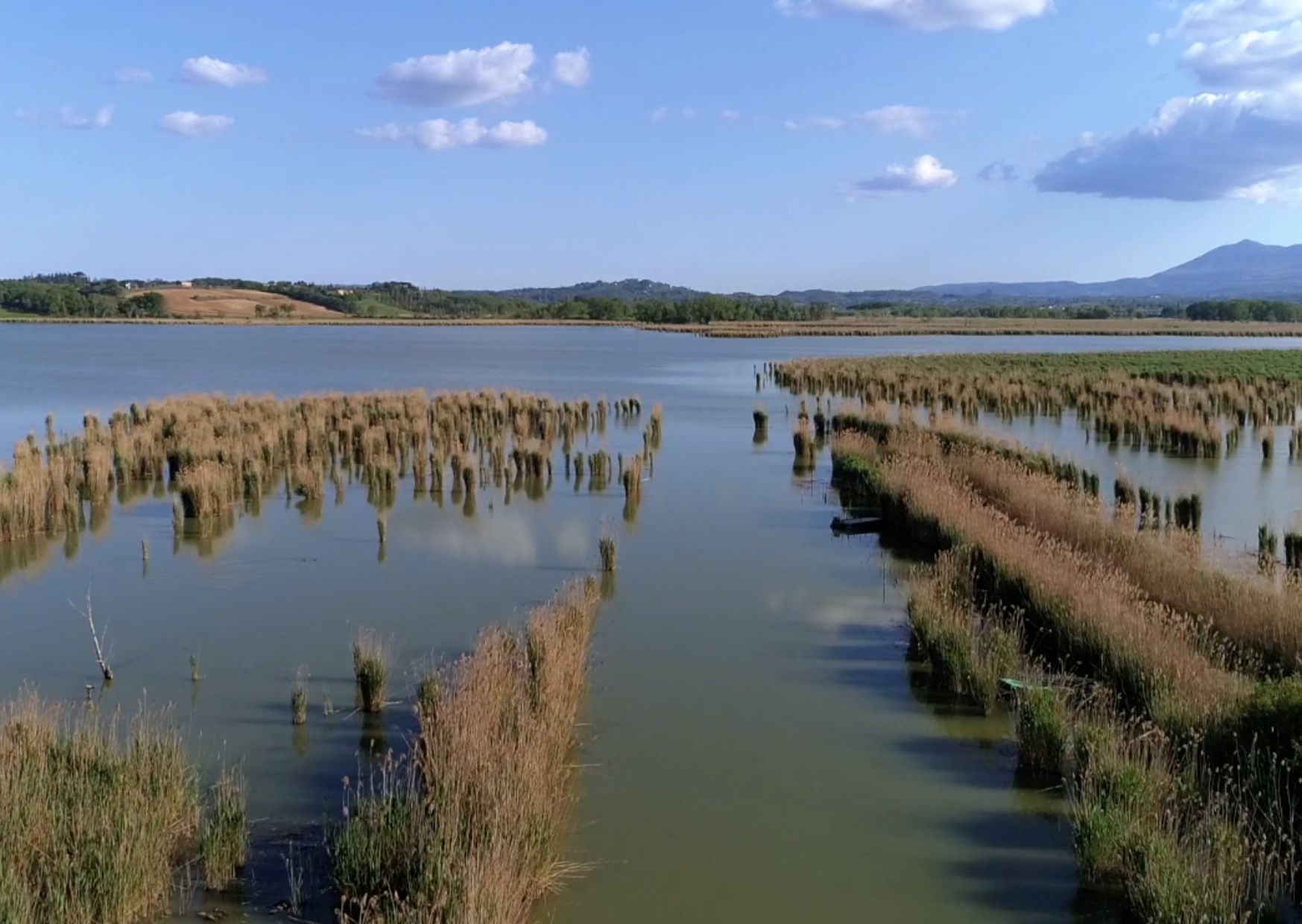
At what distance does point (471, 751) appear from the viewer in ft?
20.6

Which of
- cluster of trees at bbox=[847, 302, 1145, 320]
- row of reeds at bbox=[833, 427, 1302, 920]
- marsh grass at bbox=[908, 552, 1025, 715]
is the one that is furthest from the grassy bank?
cluster of trees at bbox=[847, 302, 1145, 320]

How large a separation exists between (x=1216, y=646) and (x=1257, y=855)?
3.20 m

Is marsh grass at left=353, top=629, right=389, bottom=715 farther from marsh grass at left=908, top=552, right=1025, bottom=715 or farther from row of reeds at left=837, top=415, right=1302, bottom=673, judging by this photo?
row of reeds at left=837, top=415, right=1302, bottom=673

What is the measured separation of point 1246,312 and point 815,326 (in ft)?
218

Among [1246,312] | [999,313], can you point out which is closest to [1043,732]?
[1246,312]

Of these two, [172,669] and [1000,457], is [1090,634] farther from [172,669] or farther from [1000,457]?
[1000,457]

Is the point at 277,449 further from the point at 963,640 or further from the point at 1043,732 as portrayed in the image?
the point at 1043,732

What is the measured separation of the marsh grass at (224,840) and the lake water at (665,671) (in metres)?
0.13

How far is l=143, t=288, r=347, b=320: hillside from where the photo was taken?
13175 cm

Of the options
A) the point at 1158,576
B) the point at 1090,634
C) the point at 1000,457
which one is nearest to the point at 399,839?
the point at 1090,634

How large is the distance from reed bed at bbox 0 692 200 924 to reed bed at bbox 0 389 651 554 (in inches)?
373

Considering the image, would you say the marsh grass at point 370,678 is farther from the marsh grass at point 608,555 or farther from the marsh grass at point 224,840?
the marsh grass at point 608,555

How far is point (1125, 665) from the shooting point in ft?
27.1

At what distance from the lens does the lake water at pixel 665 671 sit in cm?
629
